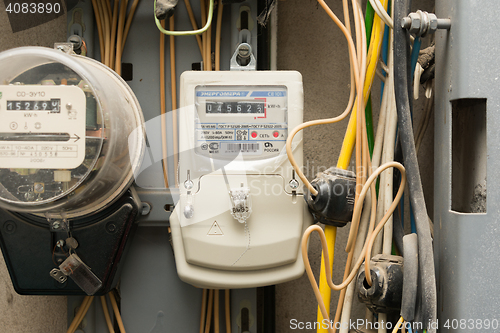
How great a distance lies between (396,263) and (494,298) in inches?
5.5

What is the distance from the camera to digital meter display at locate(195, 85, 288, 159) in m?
0.70

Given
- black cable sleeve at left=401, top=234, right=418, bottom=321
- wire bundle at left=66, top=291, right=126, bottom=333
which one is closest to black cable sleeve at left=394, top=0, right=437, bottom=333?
black cable sleeve at left=401, top=234, right=418, bottom=321

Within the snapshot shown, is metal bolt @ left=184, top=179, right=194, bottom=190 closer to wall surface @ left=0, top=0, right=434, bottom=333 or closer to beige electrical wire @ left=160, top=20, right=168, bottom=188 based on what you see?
beige electrical wire @ left=160, top=20, right=168, bottom=188

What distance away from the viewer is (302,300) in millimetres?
Result: 917

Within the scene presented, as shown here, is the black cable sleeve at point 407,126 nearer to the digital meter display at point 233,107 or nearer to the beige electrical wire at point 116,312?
the digital meter display at point 233,107

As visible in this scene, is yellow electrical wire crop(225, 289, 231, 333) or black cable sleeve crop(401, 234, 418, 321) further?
yellow electrical wire crop(225, 289, 231, 333)

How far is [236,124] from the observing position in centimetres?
70

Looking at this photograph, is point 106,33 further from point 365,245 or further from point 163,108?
point 365,245

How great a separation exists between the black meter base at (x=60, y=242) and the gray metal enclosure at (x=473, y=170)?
56 cm

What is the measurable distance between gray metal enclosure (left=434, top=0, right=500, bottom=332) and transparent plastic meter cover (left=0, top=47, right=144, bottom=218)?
1.84ft

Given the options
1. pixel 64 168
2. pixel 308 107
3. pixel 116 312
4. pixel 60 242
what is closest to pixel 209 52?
pixel 308 107

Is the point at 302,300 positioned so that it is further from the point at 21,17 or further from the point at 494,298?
the point at 21,17

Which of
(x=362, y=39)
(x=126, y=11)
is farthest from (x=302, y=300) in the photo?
(x=126, y=11)

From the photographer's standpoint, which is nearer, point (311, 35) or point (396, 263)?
point (396, 263)
